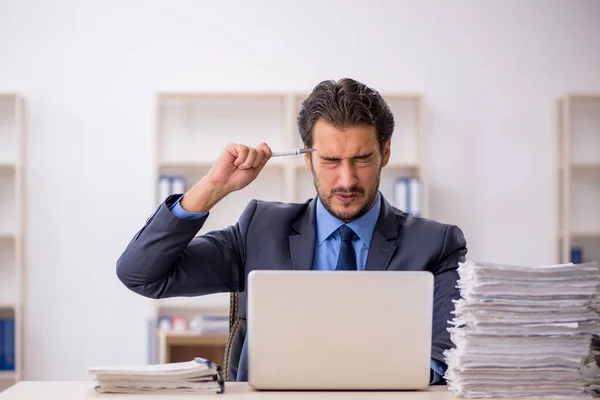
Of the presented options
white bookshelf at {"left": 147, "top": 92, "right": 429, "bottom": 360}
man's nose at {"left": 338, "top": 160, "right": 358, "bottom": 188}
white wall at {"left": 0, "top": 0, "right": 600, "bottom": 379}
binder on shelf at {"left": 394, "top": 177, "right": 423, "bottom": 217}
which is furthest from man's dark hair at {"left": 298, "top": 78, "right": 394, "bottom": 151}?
white wall at {"left": 0, "top": 0, "right": 600, "bottom": 379}

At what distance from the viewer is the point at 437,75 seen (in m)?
5.11

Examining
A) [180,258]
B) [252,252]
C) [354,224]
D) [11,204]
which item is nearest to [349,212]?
[354,224]

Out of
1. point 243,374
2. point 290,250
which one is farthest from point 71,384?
point 290,250

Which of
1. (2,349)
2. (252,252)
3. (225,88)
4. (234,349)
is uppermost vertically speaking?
(225,88)

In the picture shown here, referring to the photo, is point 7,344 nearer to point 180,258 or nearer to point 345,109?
point 180,258

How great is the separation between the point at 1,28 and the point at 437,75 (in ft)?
8.76

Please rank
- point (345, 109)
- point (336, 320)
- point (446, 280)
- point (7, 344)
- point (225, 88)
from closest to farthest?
point (336, 320), point (446, 280), point (345, 109), point (7, 344), point (225, 88)

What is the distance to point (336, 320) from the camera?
151 cm

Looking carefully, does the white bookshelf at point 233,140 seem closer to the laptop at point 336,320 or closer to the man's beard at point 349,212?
the man's beard at point 349,212

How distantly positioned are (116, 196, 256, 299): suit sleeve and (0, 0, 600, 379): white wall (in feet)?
9.18

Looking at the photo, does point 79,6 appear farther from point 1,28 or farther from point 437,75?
point 437,75

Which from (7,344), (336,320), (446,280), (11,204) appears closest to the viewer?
(336,320)

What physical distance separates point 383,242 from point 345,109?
1.24 feet

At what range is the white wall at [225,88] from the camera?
4953mm
